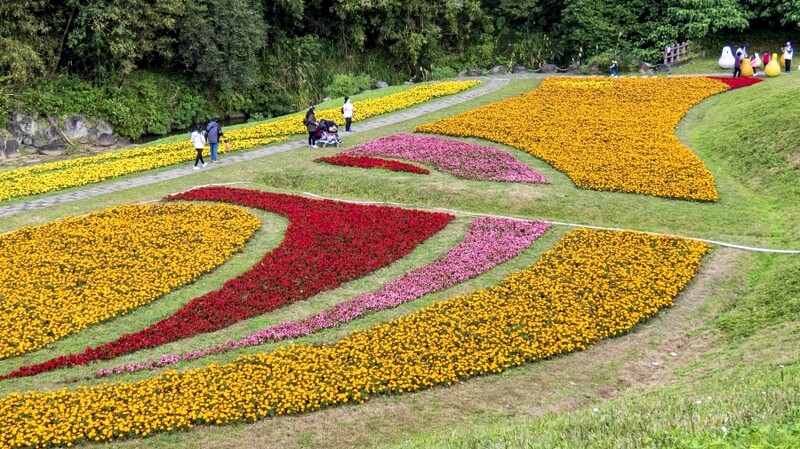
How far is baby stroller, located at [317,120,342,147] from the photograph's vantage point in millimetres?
31000

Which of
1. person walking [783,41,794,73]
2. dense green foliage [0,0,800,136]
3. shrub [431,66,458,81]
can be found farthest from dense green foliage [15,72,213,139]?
person walking [783,41,794,73]

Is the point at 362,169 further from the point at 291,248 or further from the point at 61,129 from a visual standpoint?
the point at 61,129

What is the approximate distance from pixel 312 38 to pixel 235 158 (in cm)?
2764

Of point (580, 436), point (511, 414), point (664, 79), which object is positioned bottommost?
point (511, 414)

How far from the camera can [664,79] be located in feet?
135

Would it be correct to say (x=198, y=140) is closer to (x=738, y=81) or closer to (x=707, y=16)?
(x=738, y=81)

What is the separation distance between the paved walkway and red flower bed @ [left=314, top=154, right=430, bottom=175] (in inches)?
157

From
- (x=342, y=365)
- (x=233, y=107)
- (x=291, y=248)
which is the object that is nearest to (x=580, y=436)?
(x=342, y=365)

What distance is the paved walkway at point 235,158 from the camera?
81.0ft

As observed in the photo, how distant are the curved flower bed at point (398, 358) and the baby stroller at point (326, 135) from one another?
15151 millimetres

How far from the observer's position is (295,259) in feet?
62.2

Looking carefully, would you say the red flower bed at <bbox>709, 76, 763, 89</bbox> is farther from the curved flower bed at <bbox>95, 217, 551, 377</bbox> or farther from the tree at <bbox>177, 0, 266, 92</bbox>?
the tree at <bbox>177, 0, 266, 92</bbox>

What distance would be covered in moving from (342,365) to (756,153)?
1905 centimetres

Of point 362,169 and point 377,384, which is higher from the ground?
point 362,169
